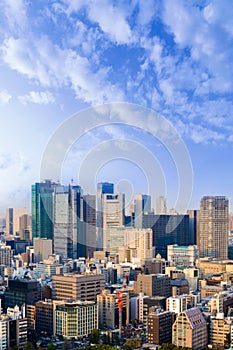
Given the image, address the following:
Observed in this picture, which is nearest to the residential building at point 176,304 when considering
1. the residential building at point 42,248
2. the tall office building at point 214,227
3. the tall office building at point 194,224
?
the residential building at point 42,248

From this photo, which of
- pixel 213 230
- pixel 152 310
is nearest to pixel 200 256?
pixel 213 230

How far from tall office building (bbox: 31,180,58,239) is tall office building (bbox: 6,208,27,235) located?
30 cm

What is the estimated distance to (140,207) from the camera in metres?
8.86

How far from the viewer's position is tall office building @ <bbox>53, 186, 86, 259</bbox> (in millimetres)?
9977

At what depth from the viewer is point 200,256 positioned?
35.3 feet

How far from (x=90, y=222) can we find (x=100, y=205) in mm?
715

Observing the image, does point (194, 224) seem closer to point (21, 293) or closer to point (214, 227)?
point (214, 227)

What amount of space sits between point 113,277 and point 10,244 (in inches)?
166

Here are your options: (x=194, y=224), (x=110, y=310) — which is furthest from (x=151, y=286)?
(x=194, y=224)

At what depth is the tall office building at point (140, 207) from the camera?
7.82 meters

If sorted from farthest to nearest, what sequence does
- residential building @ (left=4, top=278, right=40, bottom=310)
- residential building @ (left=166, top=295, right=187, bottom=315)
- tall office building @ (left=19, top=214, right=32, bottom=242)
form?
1. tall office building @ (left=19, top=214, right=32, bottom=242)
2. residential building @ (left=4, top=278, right=40, bottom=310)
3. residential building @ (left=166, top=295, right=187, bottom=315)

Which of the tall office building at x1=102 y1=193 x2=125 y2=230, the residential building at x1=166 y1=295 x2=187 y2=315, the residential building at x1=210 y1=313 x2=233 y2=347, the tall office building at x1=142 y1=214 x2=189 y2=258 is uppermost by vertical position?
the tall office building at x1=102 y1=193 x2=125 y2=230

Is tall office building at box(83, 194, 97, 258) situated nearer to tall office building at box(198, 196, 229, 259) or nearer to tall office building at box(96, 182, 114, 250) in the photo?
tall office building at box(96, 182, 114, 250)

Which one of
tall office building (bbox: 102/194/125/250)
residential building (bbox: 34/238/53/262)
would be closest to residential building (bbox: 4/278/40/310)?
tall office building (bbox: 102/194/125/250)
